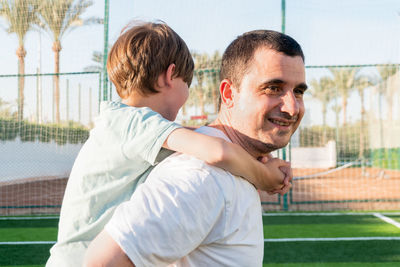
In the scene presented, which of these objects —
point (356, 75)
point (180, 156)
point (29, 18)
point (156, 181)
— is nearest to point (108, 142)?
point (180, 156)

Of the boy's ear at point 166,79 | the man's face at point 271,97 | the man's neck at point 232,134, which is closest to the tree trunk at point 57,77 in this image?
the boy's ear at point 166,79

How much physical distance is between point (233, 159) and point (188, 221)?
10.3 inches

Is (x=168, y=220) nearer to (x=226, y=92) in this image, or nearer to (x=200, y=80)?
(x=226, y=92)

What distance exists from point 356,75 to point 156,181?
1217cm

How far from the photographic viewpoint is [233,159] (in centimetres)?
125

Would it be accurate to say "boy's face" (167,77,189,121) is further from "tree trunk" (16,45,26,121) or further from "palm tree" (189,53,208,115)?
"tree trunk" (16,45,26,121)

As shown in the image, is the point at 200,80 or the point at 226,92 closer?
the point at 226,92

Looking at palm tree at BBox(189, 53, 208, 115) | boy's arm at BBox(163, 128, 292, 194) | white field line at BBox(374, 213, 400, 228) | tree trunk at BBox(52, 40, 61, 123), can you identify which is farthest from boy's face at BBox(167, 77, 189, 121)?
tree trunk at BBox(52, 40, 61, 123)

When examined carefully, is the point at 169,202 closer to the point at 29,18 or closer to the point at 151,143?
the point at 151,143

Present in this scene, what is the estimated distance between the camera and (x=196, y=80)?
9664mm

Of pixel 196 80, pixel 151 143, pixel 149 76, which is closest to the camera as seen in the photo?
pixel 151 143

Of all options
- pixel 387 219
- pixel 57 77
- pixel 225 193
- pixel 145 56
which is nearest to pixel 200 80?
pixel 57 77

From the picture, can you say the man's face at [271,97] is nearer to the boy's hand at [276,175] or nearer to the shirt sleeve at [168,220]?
the boy's hand at [276,175]

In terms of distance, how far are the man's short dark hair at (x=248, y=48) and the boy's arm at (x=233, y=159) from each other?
0.64 ft
